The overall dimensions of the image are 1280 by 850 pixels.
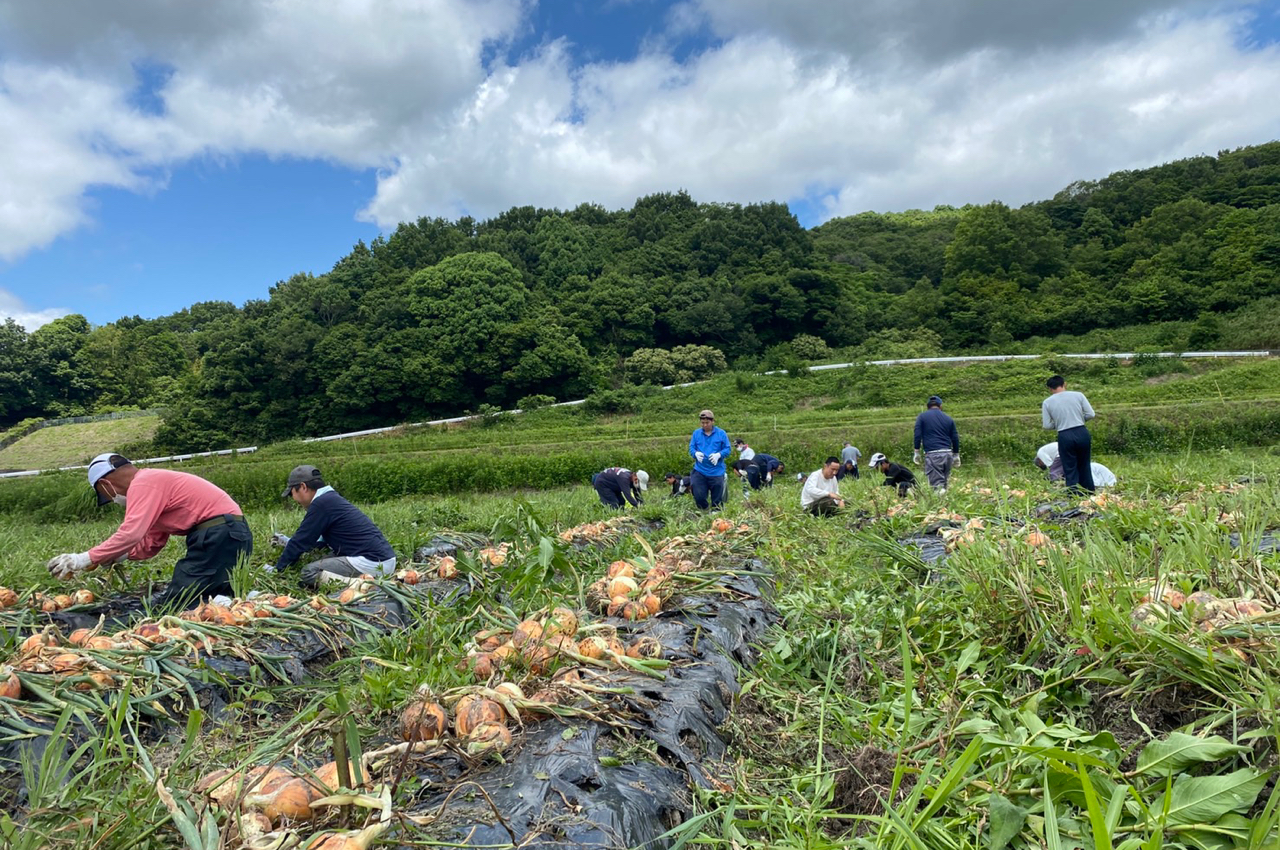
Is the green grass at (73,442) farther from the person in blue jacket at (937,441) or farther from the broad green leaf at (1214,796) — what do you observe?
the broad green leaf at (1214,796)

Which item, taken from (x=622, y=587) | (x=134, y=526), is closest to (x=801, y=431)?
(x=622, y=587)

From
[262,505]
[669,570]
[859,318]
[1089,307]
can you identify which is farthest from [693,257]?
[669,570]

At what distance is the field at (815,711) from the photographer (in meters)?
1.38

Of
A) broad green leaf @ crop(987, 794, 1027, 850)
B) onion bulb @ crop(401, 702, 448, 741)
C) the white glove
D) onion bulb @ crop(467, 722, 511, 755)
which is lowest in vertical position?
broad green leaf @ crop(987, 794, 1027, 850)

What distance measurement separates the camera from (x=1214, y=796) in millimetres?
1304

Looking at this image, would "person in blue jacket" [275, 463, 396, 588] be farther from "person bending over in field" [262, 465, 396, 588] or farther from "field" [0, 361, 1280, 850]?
"field" [0, 361, 1280, 850]

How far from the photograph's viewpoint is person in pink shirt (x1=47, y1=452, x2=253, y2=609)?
4.10 m

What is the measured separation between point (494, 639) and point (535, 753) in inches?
30.8

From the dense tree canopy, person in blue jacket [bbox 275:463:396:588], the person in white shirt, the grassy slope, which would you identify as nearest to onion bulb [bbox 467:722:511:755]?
the grassy slope

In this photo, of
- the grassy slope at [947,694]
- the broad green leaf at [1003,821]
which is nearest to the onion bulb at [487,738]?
the grassy slope at [947,694]

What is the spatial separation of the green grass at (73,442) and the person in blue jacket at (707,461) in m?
32.2

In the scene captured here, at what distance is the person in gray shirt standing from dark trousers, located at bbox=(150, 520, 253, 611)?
682 centimetres

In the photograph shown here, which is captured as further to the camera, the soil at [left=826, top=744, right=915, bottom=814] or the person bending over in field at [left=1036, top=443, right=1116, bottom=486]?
the person bending over in field at [left=1036, top=443, right=1116, bottom=486]

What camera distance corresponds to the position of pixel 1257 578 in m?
2.05
